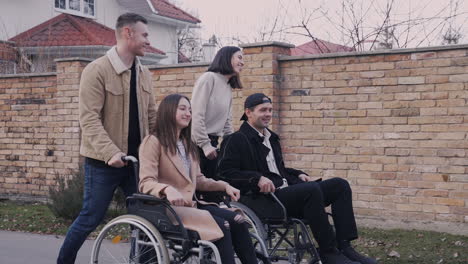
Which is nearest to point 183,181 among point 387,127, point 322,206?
point 322,206

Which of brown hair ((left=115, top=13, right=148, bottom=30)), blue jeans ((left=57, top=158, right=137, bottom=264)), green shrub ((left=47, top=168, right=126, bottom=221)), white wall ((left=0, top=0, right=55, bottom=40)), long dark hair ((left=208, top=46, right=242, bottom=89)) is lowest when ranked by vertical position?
green shrub ((left=47, top=168, right=126, bottom=221))

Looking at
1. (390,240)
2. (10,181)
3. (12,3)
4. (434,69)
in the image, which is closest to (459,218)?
(390,240)

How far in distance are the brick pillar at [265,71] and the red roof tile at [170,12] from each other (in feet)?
55.0

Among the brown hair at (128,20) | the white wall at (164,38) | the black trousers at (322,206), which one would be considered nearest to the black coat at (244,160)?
the black trousers at (322,206)

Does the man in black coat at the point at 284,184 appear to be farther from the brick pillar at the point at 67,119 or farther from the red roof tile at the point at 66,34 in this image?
the red roof tile at the point at 66,34

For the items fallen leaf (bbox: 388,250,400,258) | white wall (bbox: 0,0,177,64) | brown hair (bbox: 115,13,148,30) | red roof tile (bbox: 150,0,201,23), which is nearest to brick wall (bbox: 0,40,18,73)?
white wall (bbox: 0,0,177,64)

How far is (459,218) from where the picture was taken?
8195 millimetres

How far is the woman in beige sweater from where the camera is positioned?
21.5 ft

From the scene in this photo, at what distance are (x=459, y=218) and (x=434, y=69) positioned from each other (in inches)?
63.9

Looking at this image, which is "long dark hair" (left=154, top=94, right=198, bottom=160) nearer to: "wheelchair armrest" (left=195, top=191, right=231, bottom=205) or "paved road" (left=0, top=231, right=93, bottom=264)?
"wheelchair armrest" (left=195, top=191, right=231, bottom=205)

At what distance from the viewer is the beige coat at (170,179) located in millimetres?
5105

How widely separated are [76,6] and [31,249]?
57.1ft

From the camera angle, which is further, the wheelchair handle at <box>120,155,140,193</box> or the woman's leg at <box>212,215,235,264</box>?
the wheelchair handle at <box>120,155,140,193</box>

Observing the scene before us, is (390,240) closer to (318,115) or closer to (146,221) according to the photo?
(318,115)
